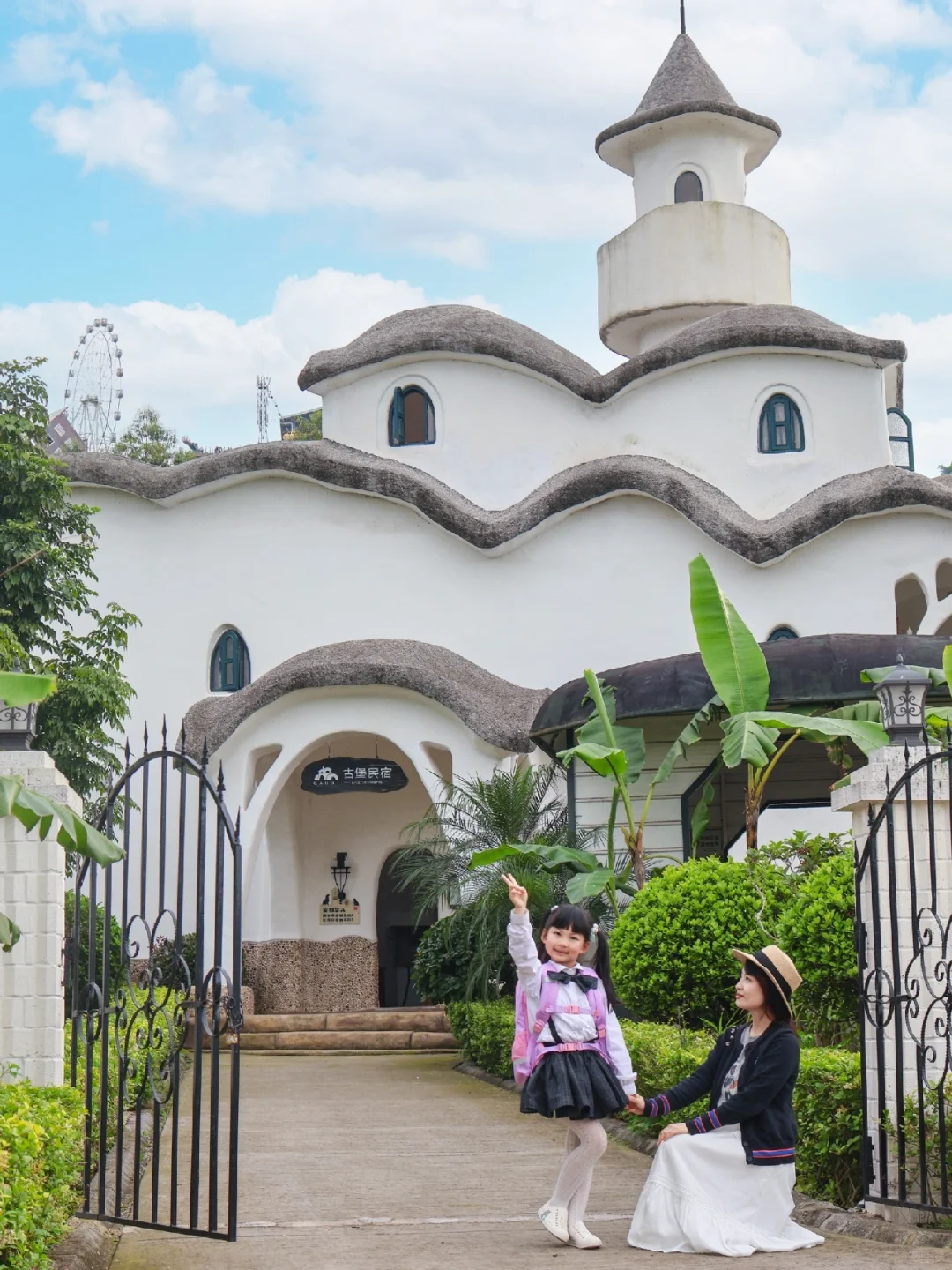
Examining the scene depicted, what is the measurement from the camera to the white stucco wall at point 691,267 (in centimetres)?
2169

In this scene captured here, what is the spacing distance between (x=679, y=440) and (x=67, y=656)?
8.10 m

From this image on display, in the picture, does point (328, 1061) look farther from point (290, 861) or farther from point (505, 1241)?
point (505, 1241)

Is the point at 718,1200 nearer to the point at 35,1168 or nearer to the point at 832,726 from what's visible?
the point at 35,1168

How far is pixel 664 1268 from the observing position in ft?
18.8

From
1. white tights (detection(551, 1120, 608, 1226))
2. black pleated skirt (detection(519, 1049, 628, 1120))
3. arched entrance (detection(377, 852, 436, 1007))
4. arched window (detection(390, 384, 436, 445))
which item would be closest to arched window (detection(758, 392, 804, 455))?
arched window (detection(390, 384, 436, 445))

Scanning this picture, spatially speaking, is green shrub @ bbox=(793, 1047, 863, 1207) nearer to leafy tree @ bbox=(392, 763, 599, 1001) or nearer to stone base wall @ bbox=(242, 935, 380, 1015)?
leafy tree @ bbox=(392, 763, 599, 1001)

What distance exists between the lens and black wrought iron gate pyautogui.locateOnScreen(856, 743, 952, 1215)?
6398 mm

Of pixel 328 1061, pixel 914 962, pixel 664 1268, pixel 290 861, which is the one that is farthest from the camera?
pixel 290 861

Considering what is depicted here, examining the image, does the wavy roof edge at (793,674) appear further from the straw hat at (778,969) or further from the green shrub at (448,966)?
the straw hat at (778,969)

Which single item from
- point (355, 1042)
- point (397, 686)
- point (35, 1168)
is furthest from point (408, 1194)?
point (397, 686)

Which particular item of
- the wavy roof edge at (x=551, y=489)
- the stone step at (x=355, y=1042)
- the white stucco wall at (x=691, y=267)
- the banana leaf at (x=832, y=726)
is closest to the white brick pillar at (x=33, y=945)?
the banana leaf at (x=832, y=726)

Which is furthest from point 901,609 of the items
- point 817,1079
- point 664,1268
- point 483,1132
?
point 664,1268

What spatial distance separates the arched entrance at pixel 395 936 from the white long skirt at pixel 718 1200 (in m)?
14.0

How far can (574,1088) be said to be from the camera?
20.3ft
